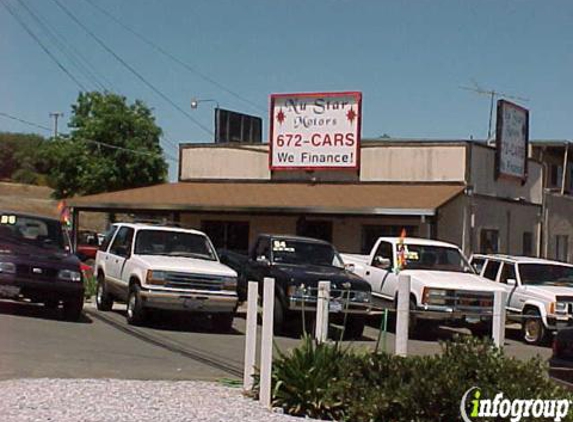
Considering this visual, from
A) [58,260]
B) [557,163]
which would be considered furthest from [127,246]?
[557,163]

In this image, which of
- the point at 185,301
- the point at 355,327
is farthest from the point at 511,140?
the point at 185,301

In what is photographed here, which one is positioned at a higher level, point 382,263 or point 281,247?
point 281,247

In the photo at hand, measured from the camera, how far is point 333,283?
18.0 metres

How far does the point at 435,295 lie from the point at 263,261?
3317mm

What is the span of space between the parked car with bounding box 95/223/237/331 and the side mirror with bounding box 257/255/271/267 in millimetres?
897

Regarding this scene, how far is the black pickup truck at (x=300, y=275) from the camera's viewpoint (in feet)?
58.3

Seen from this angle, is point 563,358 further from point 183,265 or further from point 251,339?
point 183,265

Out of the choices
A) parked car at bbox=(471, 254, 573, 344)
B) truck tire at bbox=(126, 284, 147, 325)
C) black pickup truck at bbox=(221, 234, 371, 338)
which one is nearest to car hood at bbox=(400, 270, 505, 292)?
parked car at bbox=(471, 254, 573, 344)

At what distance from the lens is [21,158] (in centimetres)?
5919

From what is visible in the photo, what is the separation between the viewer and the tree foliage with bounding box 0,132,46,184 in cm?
5569

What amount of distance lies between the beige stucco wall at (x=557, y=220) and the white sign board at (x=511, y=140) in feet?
10.0

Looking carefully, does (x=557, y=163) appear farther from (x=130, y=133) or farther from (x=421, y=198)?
(x=130, y=133)

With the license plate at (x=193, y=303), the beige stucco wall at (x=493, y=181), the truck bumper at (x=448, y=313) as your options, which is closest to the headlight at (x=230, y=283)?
the license plate at (x=193, y=303)

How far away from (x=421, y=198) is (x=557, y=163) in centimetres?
1321
